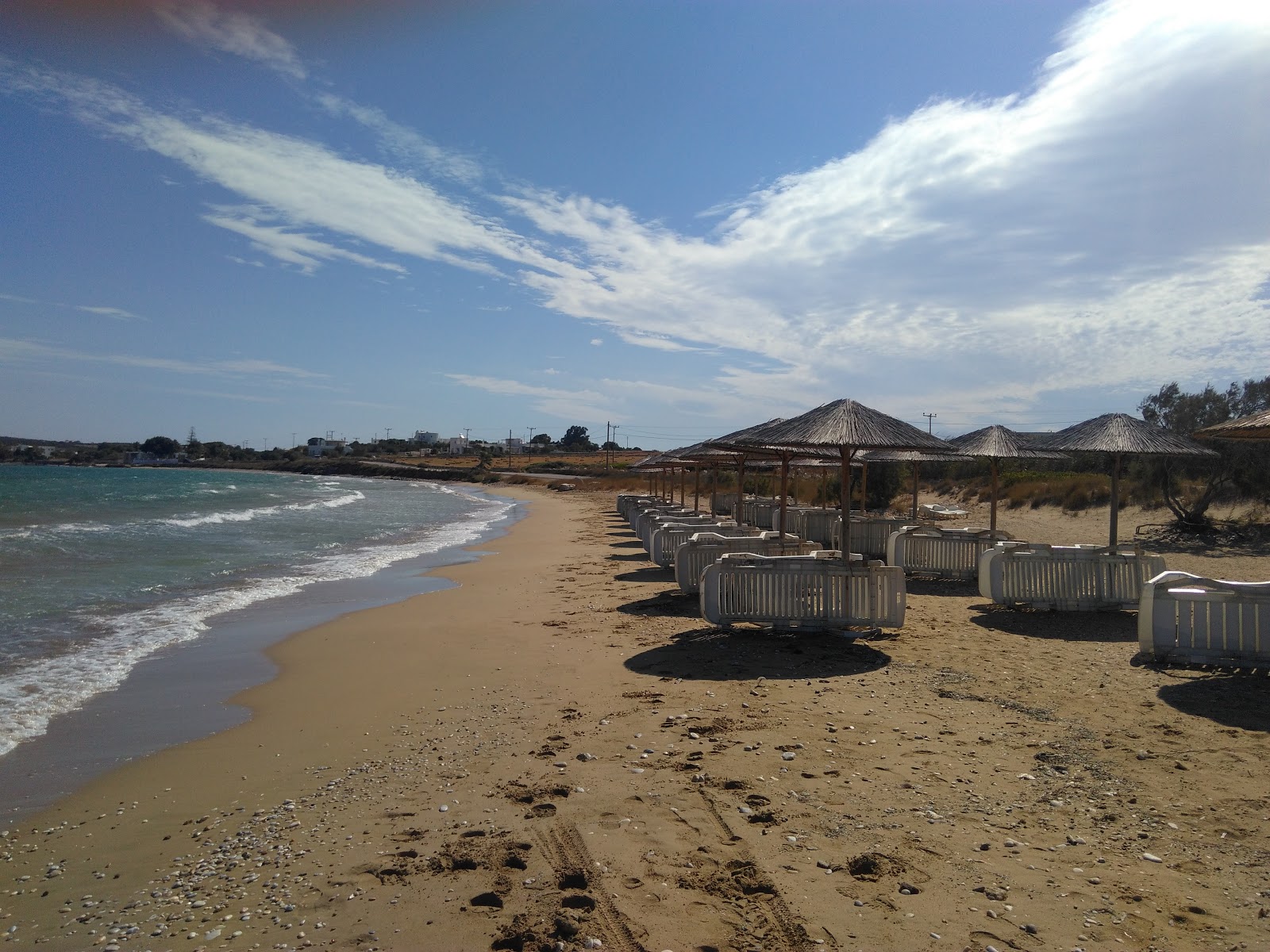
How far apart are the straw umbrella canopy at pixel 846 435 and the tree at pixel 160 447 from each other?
157m

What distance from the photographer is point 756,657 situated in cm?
714

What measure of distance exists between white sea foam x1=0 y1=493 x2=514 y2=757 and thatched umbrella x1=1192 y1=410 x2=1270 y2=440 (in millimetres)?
9297

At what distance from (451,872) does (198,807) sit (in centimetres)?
185

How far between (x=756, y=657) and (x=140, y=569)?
12578 millimetres

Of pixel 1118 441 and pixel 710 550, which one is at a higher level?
pixel 1118 441

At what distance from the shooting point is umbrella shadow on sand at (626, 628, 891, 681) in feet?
21.8

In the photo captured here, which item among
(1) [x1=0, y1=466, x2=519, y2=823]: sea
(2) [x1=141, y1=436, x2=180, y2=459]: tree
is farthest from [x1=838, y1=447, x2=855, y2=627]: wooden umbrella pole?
(2) [x1=141, y1=436, x2=180, y2=459]: tree

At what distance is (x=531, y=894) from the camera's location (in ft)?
10.8

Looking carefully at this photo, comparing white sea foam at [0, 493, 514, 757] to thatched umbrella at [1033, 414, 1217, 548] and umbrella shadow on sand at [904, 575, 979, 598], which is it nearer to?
umbrella shadow on sand at [904, 575, 979, 598]

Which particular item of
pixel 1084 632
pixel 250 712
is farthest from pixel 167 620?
pixel 1084 632

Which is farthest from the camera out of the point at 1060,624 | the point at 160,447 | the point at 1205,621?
the point at 160,447

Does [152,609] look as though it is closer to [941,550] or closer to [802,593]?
[802,593]

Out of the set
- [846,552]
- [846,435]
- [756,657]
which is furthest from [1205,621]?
[756,657]

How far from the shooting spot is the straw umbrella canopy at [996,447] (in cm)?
1059
